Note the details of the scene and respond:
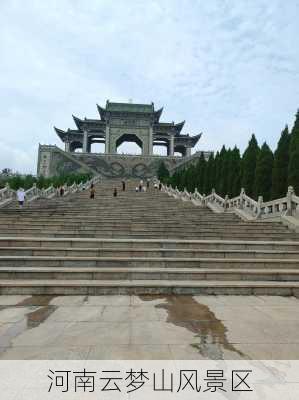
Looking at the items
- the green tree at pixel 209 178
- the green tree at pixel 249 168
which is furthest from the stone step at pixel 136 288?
the green tree at pixel 209 178

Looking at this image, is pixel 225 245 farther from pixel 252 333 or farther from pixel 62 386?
pixel 62 386

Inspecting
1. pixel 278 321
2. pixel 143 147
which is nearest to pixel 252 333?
pixel 278 321

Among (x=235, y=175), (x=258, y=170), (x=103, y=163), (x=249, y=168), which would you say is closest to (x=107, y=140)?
(x=103, y=163)

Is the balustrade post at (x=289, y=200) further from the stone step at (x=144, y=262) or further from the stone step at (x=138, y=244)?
the stone step at (x=144, y=262)

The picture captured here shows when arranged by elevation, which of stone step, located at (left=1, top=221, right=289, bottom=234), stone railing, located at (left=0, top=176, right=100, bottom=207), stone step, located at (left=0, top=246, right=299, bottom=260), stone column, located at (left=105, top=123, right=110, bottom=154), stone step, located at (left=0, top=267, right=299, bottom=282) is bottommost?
stone step, located at (left=0, top=267, right=299, bottom=282)

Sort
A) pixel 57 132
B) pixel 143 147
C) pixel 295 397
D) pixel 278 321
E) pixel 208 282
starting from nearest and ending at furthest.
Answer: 1. pixel 295 397
2. pixel 278 321
3. pixel 208 282
4. pixel 143 147
5. pixel 57 132

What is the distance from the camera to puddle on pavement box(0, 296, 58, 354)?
11.4ft

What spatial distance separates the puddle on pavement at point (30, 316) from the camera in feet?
11.4

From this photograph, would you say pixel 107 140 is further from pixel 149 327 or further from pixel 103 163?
pixel 149 327

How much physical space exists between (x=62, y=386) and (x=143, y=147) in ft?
218

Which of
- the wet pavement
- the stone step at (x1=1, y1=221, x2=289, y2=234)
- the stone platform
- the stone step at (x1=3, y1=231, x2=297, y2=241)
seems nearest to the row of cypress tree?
the stone step at (x1=1, y1=221, x2=289, y2=234)

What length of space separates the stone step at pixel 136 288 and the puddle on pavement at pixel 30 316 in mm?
273

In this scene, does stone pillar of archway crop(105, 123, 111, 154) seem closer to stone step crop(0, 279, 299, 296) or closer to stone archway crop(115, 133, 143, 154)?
stone archway crop(115, 133, 143, 154)

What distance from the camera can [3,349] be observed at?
3.16m
